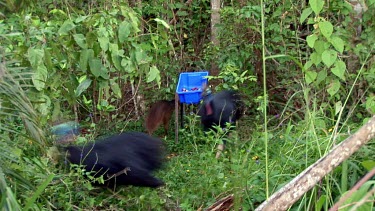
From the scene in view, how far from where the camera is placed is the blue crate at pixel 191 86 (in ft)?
24.9

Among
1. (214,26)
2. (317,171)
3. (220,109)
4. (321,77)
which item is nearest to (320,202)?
(317,171)

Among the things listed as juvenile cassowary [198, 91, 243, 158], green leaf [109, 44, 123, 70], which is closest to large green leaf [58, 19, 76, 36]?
green leaf [109, 44, 123, 70]

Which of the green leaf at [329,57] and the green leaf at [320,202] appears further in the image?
the green leaf at [329,57]

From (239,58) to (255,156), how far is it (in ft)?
8.84

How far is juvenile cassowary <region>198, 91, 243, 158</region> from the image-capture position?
22.9 feet

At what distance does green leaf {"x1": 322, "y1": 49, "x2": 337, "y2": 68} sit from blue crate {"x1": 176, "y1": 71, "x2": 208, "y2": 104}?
8.22ft

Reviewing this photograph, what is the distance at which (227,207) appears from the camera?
4.24m

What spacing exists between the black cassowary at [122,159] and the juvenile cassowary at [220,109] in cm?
159

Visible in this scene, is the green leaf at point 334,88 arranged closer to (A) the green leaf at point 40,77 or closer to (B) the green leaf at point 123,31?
(B) the green leaf at point 123,31

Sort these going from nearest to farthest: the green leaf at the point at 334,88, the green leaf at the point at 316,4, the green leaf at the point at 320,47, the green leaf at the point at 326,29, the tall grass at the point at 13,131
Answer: the tall grass at the point at 13,131 → the green leaf at the point at 316,4 → the green leaf at the point at 326,29 → the green leaf at the point at 320,47 → the green leaf at the point at 334,88

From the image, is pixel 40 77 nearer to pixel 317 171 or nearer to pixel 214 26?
pixel 317 171

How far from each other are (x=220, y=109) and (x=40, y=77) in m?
3.21

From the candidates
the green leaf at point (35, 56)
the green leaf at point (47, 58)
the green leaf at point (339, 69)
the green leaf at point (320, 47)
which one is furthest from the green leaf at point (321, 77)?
the green leaf at point (35, 56)

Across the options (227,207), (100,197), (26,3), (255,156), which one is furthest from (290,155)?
(26,3)
